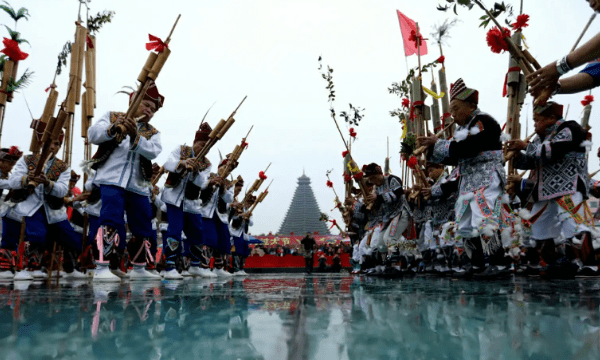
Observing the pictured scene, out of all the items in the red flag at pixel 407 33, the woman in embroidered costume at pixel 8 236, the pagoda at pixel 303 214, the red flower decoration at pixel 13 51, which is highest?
the pagoda at pixel 303 214

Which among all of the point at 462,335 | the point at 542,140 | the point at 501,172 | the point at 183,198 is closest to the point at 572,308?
the point at 462,335

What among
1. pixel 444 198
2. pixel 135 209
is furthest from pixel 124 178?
pixel 444 198

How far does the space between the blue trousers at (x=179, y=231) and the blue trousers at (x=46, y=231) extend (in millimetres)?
1202

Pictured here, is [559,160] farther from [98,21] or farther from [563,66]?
[98,21]

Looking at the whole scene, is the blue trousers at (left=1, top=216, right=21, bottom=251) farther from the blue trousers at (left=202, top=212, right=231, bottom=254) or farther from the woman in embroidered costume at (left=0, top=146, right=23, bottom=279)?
the blue trousers at (left=202, top=212, right=231, bottom=254)

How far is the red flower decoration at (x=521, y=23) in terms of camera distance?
387 centimetres

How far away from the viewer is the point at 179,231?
5.72 metres

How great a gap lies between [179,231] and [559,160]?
4.34 meters

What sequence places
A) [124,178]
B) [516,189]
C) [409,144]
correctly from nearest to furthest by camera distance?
[124,178], [516,189], [409,144]

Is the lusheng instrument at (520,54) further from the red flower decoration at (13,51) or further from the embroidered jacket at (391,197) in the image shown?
the red flower decoration at (13,51)

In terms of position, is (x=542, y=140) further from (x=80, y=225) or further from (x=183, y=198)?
(x=80, y=225)

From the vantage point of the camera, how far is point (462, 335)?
96 cm

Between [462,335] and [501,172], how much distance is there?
3.08 meters


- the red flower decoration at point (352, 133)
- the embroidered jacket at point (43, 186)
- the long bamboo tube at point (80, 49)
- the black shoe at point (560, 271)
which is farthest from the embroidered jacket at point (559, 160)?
the embroidered jacket at point (43, 186)
